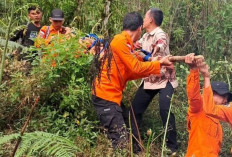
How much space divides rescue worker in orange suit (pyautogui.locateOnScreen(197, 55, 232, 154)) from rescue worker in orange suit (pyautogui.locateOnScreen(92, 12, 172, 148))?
2.03 ft

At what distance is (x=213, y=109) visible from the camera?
3.96 metres

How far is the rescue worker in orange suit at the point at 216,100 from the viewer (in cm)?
393

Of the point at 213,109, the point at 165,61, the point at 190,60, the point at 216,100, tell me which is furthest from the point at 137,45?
the point at 213,109

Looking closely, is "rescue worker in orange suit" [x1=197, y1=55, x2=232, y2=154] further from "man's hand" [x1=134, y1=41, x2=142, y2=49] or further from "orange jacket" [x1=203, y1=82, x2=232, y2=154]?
"man's hand" [x1=134, y1=41, x2=142, y2=49]

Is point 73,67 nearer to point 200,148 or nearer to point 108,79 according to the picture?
point 108,79

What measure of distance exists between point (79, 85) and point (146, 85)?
841 mm

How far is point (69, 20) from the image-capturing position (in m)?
8.21

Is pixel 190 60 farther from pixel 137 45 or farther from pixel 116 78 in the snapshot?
pixel 137 45

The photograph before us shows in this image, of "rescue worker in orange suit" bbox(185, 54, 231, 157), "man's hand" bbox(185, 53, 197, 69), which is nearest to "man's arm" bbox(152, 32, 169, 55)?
"rescue worker in orange suit" bbox(185, 54, 231, 157)

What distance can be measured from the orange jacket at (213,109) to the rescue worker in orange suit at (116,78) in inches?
33.7

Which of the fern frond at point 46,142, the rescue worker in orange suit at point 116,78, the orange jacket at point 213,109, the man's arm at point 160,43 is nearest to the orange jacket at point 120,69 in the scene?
the rescue worker in orange suit at point 116,78

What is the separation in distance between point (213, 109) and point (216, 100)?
0.59 metres

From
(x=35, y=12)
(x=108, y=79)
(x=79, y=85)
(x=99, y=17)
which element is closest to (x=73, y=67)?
(x=79, y=85)

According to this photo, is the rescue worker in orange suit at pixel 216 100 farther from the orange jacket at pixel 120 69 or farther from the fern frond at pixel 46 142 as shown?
the fern frond at pixel 46 142
